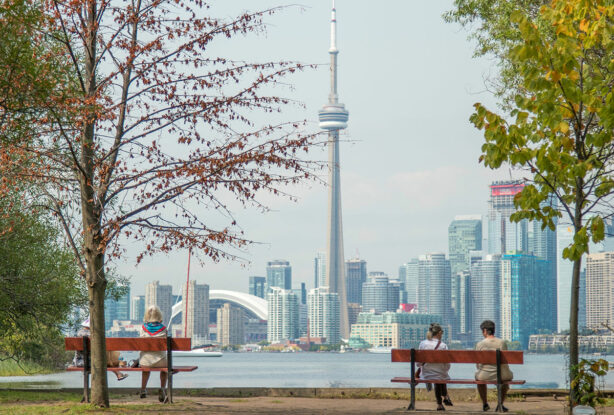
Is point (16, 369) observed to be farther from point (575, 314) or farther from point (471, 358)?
point (575, 314)

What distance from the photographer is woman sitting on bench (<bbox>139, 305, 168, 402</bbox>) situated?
1367 cm

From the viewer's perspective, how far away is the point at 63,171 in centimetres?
1350

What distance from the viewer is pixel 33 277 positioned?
19.0 metres

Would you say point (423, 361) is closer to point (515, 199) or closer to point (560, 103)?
point (515, 199)

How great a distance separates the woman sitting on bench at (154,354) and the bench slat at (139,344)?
139 millimetres

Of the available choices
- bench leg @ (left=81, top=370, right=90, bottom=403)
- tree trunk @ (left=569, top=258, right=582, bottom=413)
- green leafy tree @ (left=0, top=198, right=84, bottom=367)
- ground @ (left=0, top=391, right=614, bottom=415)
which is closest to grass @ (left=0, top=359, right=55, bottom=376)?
green leafy tree @ (left=0, top=198, right=84, bottom=367)

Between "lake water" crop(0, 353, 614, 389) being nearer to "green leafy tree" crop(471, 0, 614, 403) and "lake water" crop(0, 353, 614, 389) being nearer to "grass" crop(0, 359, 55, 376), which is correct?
"grass" crop(0, 359, 55, 376)

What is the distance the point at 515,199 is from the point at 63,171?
622cm

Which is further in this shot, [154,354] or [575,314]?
[154,354]

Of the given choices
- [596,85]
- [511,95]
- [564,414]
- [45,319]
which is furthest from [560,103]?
[45,319]

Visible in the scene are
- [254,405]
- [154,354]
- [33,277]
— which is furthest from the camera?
[33,277]

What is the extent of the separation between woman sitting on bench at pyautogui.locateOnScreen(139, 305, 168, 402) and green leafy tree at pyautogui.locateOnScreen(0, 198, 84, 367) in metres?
3.68

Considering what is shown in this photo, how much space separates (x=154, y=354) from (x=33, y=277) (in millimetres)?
6233

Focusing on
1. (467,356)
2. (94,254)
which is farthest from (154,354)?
(467,356)
